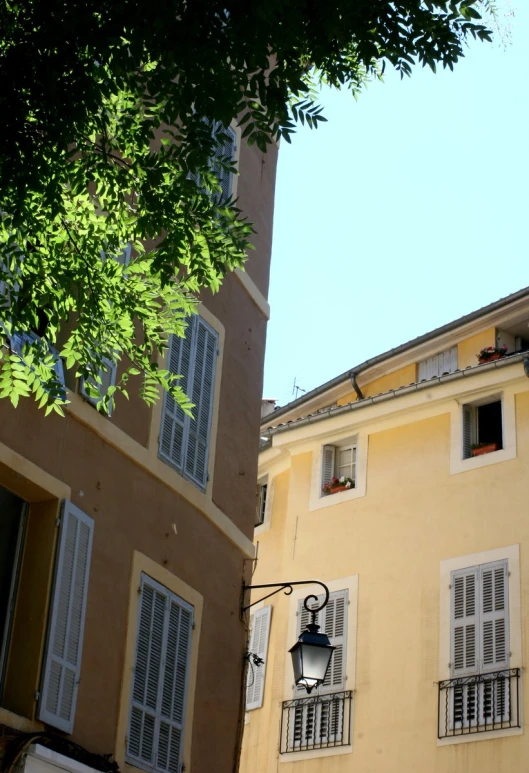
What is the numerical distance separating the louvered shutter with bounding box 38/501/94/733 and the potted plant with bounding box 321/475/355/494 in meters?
11.2

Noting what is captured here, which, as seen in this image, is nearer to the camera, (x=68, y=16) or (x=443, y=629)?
(x=68, y=16)

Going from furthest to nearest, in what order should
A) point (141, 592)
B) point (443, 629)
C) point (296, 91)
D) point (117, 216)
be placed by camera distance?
1. point (443, 629)
2. point (141, 592)
3. point (117, 216)
4. point (296, 91)

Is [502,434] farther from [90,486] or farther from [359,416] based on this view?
[90,486]

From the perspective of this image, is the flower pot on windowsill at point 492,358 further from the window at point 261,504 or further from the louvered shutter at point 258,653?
the louvered shutter at point 258,653

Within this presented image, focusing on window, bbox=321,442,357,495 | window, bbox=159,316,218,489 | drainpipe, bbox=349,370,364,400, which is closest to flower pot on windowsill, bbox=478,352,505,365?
window, bbox=321,442,357,495

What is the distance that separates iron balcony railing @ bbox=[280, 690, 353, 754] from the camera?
18.8m

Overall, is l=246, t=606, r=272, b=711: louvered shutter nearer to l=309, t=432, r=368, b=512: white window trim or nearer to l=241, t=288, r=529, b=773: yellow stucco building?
l=241, t=288, r=529, b=773: yellow stucco building

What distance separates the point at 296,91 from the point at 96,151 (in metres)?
1.41

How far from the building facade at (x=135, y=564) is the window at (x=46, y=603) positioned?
1 centimetres

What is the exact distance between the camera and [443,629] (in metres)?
18.4

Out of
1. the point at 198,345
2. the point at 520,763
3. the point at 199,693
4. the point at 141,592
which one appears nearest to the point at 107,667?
the point at 141,592

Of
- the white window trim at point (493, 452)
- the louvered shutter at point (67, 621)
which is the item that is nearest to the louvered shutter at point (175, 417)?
the louvered shutter at point (67, 621)

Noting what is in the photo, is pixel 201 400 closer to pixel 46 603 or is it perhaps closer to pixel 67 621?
pixel 67 621

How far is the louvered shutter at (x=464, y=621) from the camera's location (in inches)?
706
